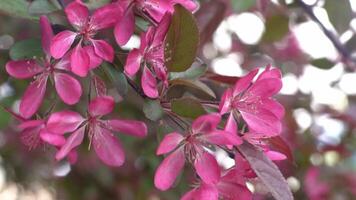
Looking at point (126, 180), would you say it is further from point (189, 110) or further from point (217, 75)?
point (189, 110)

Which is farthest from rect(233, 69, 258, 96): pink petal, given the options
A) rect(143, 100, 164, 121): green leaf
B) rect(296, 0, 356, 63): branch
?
rect(296, 0, 356, 63): branch

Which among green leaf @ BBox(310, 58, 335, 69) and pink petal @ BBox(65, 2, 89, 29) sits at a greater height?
pink petal @ BBox(65, 2, 89, 29)

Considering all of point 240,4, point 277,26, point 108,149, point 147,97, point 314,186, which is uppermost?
point 147,97

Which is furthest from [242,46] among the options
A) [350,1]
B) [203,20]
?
[203,20]

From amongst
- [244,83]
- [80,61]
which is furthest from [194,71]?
[80,61]

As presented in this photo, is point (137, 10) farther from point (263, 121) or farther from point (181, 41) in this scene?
point (263, 121)

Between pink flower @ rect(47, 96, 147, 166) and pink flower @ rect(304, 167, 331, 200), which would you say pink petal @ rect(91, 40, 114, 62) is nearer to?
pink flower @ rect(47, 96, 147, 166)
